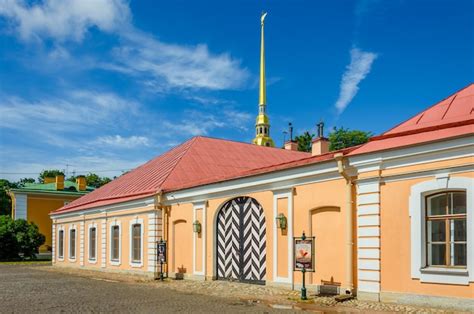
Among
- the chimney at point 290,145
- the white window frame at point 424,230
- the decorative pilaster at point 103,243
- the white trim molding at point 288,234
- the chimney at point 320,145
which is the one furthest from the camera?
the chimney at point 290,145

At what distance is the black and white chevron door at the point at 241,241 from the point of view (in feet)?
48.7

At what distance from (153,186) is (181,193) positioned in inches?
96.4

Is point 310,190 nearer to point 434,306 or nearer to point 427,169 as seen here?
point 427,169

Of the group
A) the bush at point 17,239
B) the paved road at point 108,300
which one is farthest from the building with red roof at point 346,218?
the bush at point 17,239

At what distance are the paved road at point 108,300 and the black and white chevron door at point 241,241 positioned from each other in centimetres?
218

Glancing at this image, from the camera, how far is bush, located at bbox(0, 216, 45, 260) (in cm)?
3403

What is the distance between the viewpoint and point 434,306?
9.88 meters

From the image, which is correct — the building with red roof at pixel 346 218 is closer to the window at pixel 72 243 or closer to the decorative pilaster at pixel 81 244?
the decorative pilaster at pixel 81 244

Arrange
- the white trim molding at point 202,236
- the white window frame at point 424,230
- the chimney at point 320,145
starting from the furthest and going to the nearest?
the chimney at point 320,145 < the white trim molding at point 202,236 < the white window frame at point 424,230

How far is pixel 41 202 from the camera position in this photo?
41594mm

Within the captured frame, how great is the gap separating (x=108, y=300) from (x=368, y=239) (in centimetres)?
615

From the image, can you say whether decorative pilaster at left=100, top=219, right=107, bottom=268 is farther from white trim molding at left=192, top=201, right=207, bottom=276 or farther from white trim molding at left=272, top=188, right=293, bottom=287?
white trim molding at left=272, top=188, right=293, bottom=287

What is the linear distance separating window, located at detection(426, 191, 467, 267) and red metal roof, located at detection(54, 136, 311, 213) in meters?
10.1

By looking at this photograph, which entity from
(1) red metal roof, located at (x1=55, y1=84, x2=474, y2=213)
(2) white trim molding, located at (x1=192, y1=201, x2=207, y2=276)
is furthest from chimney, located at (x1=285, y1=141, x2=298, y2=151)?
(2) white trim molding, located at (x1=192, y1=201, x2=207, y2=276)
